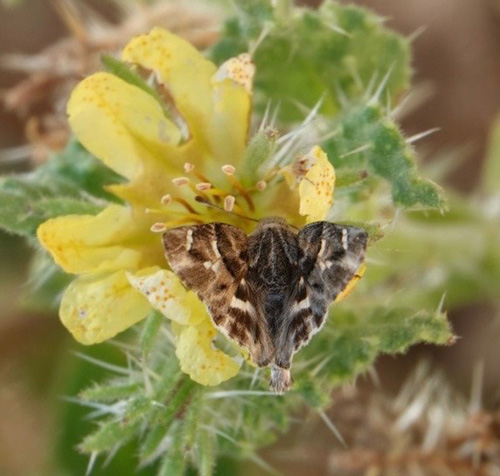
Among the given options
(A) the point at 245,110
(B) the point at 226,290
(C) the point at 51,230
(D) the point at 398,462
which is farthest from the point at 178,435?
(D) the point at 398,462

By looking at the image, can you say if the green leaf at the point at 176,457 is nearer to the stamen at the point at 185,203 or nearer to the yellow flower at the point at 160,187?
the yellow flower at the point at 160,187

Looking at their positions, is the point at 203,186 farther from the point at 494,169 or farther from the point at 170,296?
the point at 494,169

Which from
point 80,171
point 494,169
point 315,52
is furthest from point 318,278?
point 494,169

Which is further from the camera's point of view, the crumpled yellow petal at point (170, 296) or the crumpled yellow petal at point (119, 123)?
the crumpled yellow petal at point (119, 123)

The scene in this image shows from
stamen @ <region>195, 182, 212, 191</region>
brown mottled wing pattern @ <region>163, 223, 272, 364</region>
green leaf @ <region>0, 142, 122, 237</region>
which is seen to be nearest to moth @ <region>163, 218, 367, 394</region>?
brown mottled wing pattern @ <region>163, 223, 272, 364</region>

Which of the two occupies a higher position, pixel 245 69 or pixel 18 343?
pixel 245 69

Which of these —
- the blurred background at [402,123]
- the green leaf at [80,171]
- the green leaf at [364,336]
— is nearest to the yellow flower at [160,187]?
the green leaf at [364,336]

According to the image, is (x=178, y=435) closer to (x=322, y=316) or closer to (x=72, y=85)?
(x=322, y=316)
